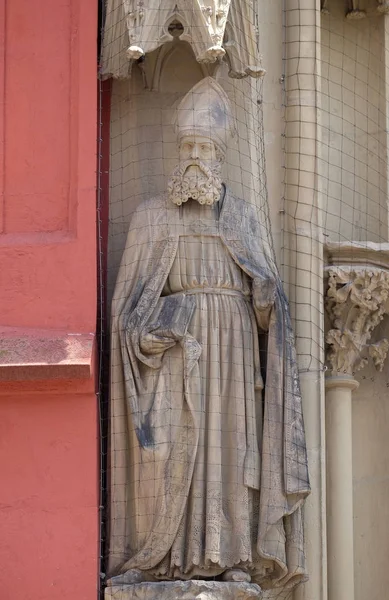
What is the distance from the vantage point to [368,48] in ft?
29.8

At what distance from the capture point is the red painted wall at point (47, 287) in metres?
7.84

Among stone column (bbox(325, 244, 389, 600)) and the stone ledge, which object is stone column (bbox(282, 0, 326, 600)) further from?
the stone ledge

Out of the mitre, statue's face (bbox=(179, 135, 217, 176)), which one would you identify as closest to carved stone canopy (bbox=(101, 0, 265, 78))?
the mitre

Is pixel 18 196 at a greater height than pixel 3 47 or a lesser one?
lesser

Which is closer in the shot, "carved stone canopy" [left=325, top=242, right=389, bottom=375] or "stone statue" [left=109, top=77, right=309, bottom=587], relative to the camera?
"stone statue" [left=109, top=77, right=309, bottom=587]

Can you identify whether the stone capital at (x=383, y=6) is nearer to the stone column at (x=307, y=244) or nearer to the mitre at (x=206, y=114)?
the stone column at (x=307, y=244)

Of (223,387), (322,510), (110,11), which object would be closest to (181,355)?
(223,387)

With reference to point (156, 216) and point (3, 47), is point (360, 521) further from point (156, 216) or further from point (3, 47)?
point (3, 47)

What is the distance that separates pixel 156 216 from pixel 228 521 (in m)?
1.13

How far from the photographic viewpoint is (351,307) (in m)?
8.49

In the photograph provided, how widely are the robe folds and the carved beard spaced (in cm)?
15

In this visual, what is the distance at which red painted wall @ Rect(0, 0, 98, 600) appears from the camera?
7.84 m

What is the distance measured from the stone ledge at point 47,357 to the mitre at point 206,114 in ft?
2.77

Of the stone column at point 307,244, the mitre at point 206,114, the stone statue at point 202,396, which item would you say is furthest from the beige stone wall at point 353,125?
the stone statue at point 202,396
